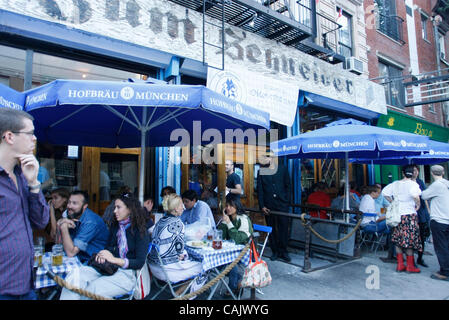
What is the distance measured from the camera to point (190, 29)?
21.0ft

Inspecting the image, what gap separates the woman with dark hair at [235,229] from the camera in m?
3.90

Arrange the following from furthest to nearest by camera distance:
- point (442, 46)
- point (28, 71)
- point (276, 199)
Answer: point (442, 46) → point (276, 199) → point (28, 71)

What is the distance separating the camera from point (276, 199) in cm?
607

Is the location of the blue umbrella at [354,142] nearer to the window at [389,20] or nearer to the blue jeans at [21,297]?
the blue jeans at [21,297]

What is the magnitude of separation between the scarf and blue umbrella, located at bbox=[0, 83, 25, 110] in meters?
1.58

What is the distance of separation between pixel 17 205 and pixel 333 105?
945 centimetres

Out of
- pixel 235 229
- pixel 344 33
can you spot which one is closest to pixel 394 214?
pixel 235 229

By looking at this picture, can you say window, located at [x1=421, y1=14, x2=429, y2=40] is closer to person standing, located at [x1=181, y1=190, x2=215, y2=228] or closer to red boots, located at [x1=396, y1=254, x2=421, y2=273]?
red boots, located at [x1=396, y1=254, x2=421, y2=273]

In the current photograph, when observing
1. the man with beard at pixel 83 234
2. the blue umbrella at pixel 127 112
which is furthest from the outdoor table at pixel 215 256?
the blue umbrella at pixel 127 112

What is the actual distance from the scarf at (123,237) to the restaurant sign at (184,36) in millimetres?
3731

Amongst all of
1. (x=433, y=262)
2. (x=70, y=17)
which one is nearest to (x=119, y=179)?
(x=70, y=17)

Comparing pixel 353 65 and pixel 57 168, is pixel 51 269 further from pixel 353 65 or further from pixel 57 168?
pixel 353 65

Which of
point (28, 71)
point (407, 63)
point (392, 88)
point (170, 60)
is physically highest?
point (407, 63)

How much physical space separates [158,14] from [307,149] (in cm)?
395
